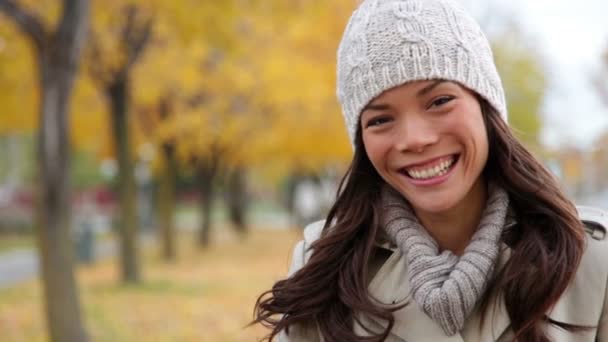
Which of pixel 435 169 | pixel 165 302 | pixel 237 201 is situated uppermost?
pixel 435 169

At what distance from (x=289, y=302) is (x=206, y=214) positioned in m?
20.9

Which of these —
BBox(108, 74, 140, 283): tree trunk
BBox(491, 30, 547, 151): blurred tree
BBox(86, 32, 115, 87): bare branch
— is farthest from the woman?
BBox(491, 30, 547, 151): blurred tree

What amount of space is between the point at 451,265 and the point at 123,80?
1123cm

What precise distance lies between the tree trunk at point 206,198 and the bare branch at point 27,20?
15713 millimetres

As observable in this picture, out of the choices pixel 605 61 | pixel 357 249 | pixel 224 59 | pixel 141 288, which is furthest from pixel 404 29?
pixel 605 61

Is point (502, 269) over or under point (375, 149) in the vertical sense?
under

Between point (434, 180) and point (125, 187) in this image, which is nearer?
point (434, 180)

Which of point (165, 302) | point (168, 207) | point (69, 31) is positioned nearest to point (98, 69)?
point (165, 302)

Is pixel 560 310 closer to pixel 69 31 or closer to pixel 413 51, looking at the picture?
pixel 413 51

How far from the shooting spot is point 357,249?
7.65ft

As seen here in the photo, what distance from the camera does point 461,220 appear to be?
89.0 inches

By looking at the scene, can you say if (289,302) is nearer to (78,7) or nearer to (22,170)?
(78,7)

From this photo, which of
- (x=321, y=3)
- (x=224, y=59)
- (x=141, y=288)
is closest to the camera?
(x=321, y=3)

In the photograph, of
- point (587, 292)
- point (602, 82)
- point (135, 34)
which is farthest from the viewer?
point (602, 82)
